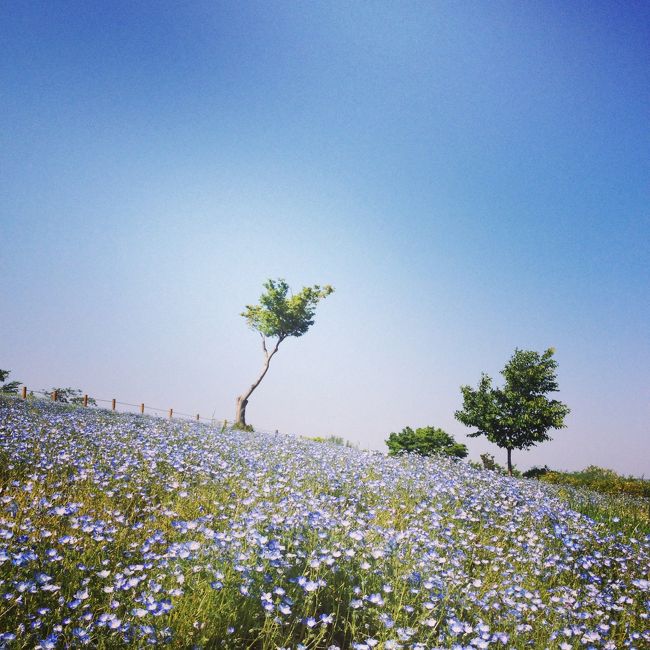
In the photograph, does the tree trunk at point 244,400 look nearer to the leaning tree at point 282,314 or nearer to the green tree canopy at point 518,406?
the leaning tree at point 282,314

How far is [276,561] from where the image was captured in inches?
134

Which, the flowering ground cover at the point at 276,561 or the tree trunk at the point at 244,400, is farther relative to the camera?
the tree trunk at the point at 244,400

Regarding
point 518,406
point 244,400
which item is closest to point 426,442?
point 518,406

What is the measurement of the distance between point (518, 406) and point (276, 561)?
80.4 ft

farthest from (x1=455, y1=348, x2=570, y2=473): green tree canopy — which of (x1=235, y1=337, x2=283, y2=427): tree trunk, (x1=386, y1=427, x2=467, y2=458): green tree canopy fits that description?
(x1=235, y1=337, x2=283, y2=427): tree trunk

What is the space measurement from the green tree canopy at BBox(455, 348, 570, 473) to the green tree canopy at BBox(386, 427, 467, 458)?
3.29m

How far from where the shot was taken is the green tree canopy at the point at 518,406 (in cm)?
2322

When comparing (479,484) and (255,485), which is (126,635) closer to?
(255,485)

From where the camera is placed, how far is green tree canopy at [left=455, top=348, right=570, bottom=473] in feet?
76.2

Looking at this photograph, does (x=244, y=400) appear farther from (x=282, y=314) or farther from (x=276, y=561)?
(x=276, y=561)

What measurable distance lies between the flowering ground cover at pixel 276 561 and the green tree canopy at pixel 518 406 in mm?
17826

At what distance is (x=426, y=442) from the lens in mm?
22547

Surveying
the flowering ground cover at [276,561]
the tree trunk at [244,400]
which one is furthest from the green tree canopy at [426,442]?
the flowering ground cover at [276,561]

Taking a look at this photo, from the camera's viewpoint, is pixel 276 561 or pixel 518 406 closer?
pixel 276 561
